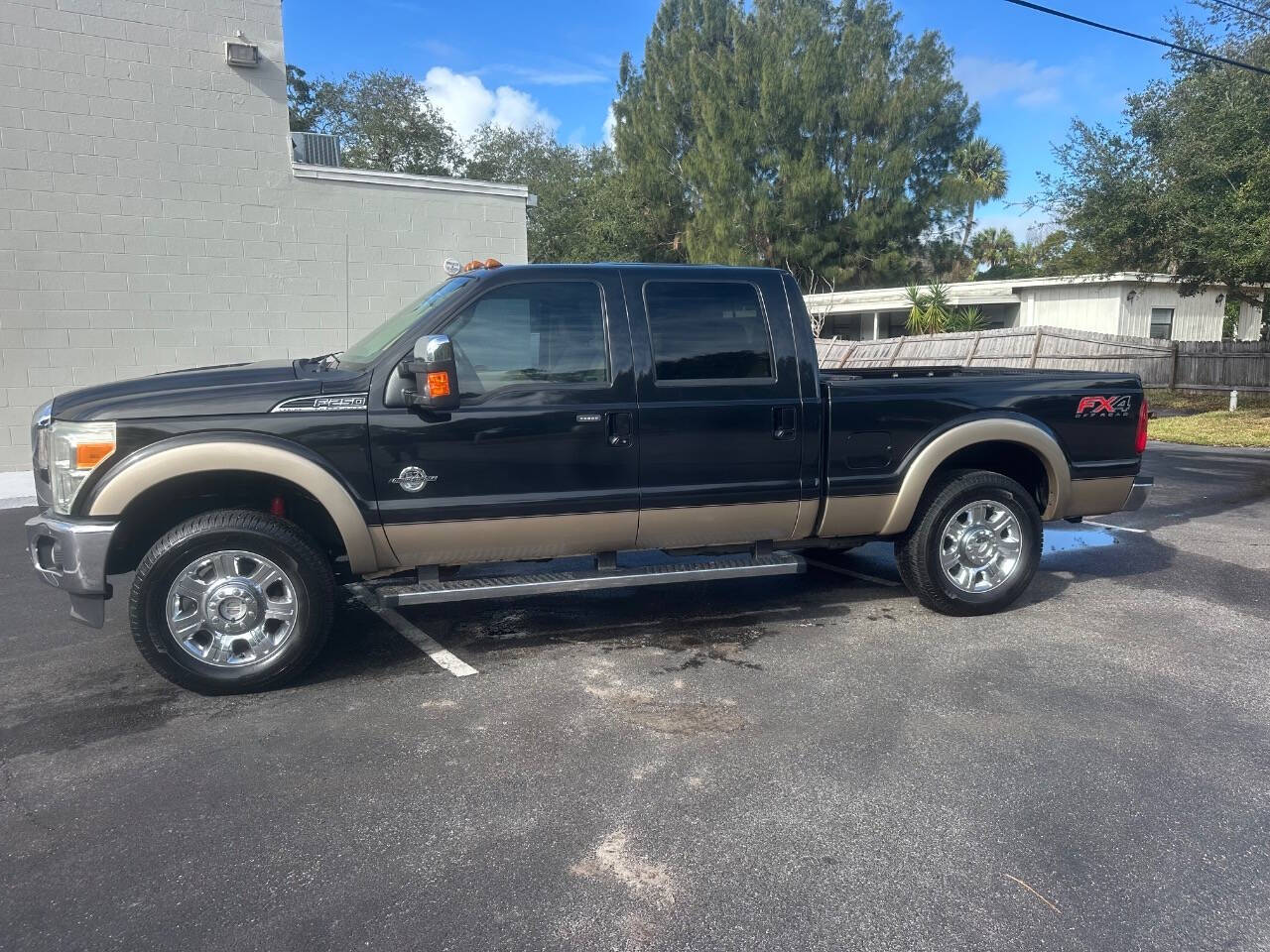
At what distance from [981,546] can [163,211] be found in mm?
11255

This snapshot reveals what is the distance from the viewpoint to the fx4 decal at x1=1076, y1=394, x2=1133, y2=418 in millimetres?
5641

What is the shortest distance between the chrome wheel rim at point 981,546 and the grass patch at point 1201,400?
18.1 m

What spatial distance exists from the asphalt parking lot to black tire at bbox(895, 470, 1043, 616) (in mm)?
165

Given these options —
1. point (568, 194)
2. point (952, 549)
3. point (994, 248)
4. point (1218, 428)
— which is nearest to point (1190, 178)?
point (1218, 428)

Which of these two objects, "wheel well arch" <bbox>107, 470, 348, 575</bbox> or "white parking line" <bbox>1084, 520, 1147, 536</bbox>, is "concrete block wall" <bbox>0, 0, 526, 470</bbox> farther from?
"white parking line" <bbox>1084, 520, 1147, 536</bbox>

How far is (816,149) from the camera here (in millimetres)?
34375

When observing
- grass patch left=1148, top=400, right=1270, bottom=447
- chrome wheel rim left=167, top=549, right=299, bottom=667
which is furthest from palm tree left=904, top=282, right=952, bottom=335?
chrome wheel rim left=167, top=549, right=299, bottom=667

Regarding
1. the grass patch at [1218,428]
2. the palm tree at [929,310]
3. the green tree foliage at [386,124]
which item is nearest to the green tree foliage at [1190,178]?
the grass patch at [1218,428]

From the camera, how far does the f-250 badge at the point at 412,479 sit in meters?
4.43

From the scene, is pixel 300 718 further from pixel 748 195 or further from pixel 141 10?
pixel 748 195

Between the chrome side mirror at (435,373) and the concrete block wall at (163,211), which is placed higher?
the concrete block wall at (163,211)

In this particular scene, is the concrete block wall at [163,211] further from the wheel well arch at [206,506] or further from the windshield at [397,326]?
the wheel well arch at [206,506]

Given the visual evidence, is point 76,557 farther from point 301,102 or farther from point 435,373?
point 301,102

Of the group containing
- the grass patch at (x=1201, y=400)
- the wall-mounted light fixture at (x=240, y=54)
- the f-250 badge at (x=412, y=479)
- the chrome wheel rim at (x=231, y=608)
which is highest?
the wall-mounted light fixture at (x=240, y=54)
